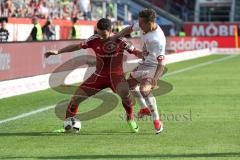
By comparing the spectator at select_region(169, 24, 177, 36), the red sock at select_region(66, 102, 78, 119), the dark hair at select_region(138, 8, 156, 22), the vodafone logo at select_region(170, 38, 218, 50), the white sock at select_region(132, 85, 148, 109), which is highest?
the dark hair at select_region(138, 8, 156, 22)

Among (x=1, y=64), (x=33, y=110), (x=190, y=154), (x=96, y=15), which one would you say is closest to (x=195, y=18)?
(x=96, y=15)

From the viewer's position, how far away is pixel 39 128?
1211cm

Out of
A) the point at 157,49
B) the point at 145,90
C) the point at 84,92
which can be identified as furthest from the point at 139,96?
the point at 157,49

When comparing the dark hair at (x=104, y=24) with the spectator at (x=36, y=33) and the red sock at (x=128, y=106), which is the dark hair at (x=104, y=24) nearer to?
the red sock at (x=128, y=106)

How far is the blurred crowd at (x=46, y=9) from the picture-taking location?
88.7ft

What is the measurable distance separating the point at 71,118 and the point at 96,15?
28.5 meters

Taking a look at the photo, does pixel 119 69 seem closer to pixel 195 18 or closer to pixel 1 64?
pixel 1 64

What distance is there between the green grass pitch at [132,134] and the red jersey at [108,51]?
972mm

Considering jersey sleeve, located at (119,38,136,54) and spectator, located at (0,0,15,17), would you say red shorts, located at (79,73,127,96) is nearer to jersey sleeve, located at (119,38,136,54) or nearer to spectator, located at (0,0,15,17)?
jersey sleeve, located at (119,38,136,54)

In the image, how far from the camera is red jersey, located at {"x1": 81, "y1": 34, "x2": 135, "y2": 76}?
1136 cm

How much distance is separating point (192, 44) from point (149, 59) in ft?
113

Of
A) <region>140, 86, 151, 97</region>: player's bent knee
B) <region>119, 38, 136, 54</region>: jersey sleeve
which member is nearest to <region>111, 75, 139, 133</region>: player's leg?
<region>140, 86, 151, 97</region>: player's bent knee

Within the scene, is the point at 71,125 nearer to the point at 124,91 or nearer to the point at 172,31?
the point at 124,91

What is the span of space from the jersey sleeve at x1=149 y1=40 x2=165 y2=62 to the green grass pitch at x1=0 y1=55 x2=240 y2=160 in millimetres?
1176
